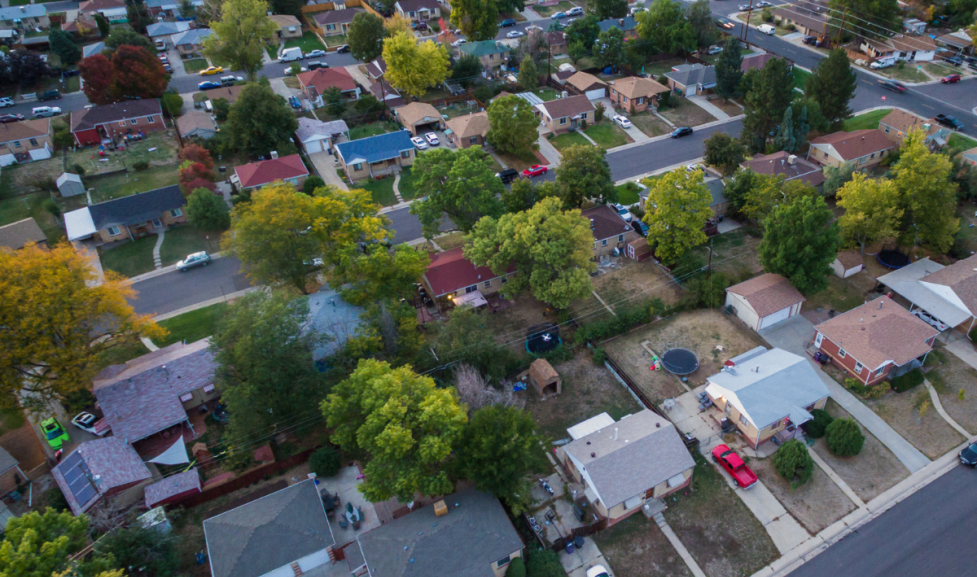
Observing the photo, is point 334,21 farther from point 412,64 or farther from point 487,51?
point 412,64

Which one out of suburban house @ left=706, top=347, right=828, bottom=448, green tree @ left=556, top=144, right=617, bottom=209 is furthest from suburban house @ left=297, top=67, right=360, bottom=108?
suburban house @ left=706, top=347, right=828, bottom=448

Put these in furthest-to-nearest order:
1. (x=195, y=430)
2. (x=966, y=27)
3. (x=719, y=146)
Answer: (x=966, y=27), (x=719, y=146), (x=195, y=430)

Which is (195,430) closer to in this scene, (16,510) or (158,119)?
(16,510)

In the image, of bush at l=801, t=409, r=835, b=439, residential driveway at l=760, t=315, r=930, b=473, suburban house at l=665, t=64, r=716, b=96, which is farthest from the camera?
suburban house at l=665, t=64, r=716, b=96

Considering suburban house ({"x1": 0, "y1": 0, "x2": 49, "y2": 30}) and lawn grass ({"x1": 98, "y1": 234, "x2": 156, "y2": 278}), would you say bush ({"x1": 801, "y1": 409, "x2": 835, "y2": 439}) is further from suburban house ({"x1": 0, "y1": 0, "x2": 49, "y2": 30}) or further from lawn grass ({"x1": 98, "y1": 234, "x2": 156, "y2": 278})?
suburban house ({"x1": 0, "y1": 0, "x2": 49, "y2": 30})

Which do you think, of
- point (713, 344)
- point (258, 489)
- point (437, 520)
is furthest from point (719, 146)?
point (258, 489)
